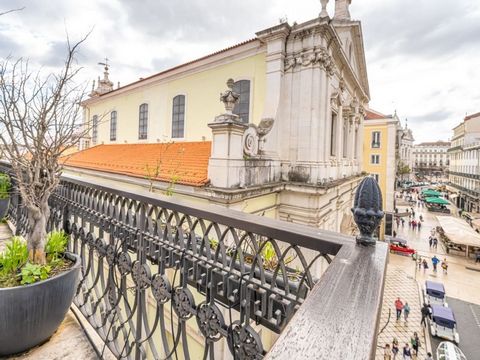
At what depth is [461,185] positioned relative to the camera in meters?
42.6

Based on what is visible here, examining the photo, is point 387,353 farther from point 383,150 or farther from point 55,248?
point 383,150

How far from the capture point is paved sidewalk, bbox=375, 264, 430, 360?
10508 millimetres

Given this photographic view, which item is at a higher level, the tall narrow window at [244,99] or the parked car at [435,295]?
the tall narrow window at [244,99]

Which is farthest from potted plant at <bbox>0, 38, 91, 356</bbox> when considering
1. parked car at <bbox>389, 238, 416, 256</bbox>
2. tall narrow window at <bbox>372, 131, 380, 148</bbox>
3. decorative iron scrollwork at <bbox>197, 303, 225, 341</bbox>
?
tall narrow window at <bbox>372, 131, 380, 148</bbox>

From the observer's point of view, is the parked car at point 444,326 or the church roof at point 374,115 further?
the church roof at point 374,115

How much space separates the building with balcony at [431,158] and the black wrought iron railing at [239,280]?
121 m

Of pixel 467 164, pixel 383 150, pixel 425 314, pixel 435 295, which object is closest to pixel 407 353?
pixel 425 314

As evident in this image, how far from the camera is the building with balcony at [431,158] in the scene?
341 ft

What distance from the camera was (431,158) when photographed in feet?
360

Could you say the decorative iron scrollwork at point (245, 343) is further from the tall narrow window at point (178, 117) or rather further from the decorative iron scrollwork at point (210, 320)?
the tall narrow window at point (178, 117)

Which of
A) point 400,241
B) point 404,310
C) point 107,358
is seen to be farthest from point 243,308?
point 400,241

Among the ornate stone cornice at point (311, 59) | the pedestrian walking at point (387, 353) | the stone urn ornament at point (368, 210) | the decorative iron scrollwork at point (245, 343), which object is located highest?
the ornate stone cornice at point (311, 59)

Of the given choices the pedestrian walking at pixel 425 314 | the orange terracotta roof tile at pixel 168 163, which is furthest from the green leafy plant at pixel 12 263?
the pedestrian walking at pixel 425 314

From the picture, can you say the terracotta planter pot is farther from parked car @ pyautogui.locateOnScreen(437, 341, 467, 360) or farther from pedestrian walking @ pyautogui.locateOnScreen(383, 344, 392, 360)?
parked car @ pyautogui.locateOnScreen(437, 341, 467, 360)
